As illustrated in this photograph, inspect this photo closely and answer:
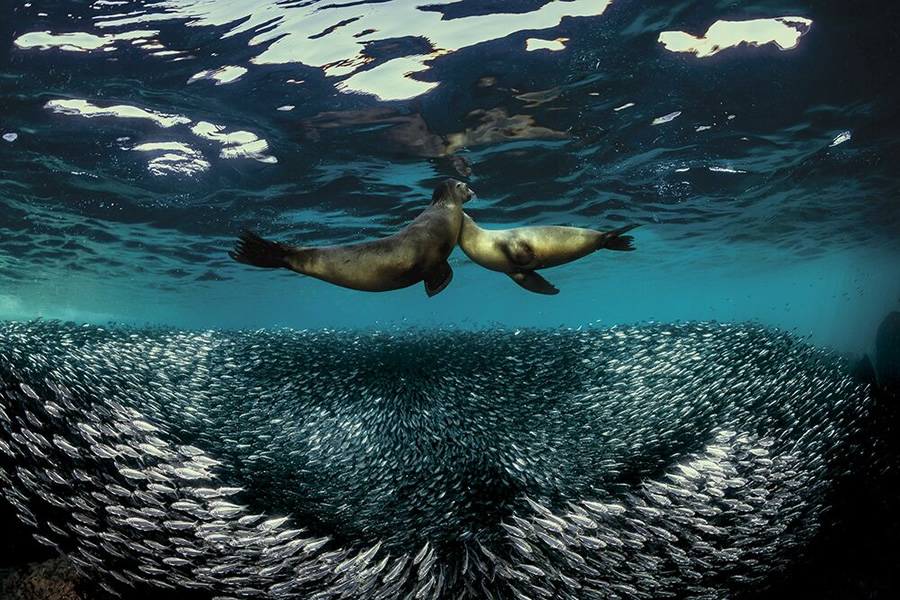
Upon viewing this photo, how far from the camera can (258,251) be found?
10.6 feet

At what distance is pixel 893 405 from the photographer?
9109 mm

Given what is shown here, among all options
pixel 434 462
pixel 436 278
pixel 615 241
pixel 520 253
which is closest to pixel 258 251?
pixel 436 278

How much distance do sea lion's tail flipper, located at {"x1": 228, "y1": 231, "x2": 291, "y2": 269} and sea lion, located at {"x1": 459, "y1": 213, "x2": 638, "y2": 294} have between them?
1.73 m

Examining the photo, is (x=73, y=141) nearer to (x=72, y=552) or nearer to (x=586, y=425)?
(x=72, y=552)

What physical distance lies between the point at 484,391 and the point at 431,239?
17.7ft

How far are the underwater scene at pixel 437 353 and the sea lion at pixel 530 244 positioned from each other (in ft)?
0.10

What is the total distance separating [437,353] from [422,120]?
5227 mm

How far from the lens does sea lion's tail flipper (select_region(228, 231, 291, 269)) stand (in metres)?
3.20

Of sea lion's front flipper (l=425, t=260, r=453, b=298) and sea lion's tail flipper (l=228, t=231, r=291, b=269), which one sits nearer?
sea lion's tail flipper (l=228, t=231, r=291, b=269)

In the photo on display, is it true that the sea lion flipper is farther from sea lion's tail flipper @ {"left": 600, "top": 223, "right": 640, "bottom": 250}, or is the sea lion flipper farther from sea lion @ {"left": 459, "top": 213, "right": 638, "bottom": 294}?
sea lion's tail flipper @ {"left": 600, "top": 223, "right": 640, "bottom": 250}

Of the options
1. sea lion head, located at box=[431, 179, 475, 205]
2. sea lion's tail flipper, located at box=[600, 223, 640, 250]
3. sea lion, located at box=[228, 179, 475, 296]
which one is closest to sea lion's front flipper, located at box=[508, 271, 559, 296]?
sea lion's tail flipper, located at box=[600, 223, 640, 250]

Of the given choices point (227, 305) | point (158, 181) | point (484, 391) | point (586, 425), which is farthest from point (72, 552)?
point (227, 305)

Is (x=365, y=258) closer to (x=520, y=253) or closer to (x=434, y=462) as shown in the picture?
(x=520, y=253)

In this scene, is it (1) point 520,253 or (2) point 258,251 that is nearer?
(2) point 258,251
